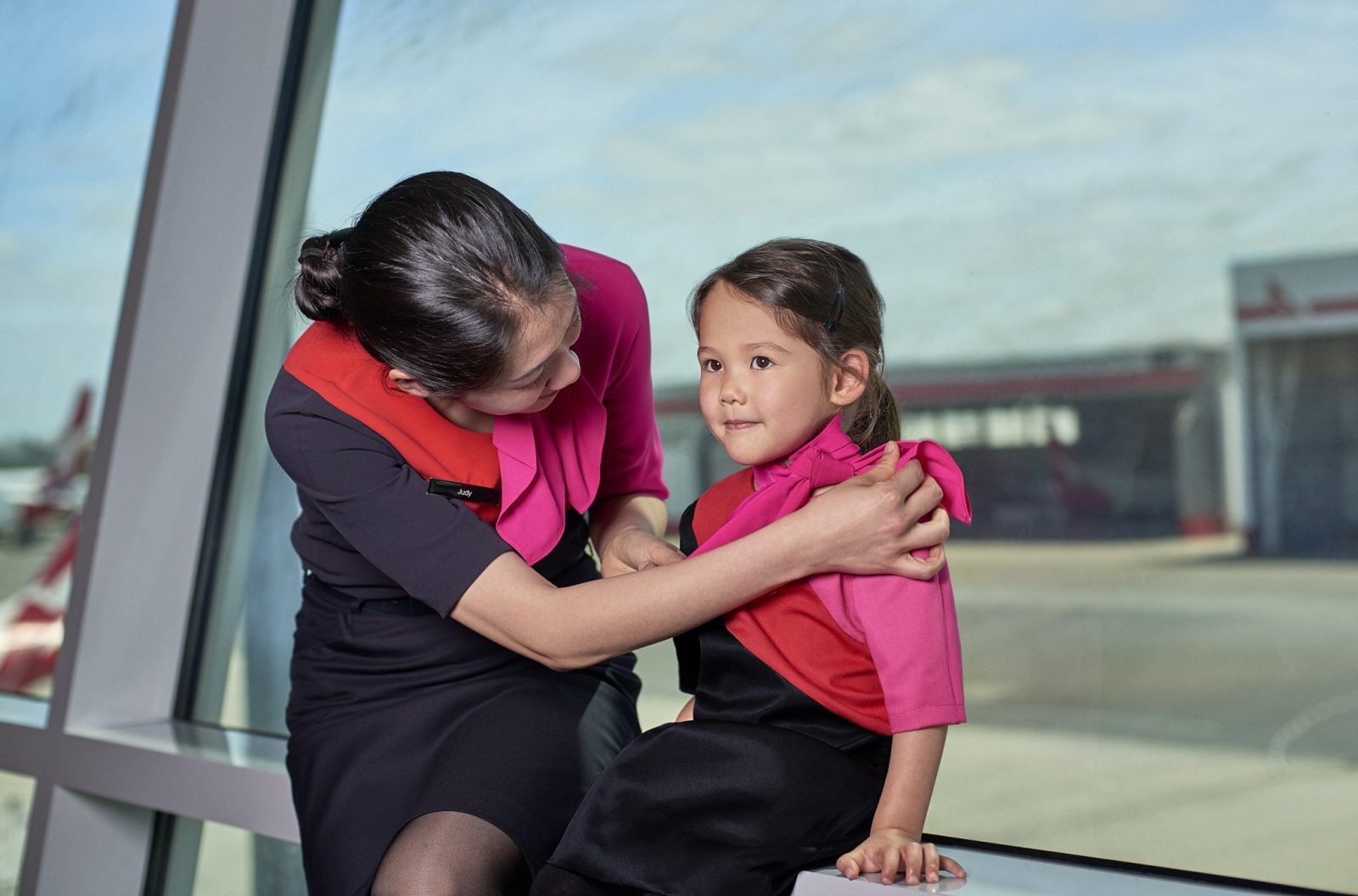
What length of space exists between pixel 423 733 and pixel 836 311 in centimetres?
65

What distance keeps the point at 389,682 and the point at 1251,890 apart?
907 mm

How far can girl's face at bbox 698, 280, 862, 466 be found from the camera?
3.40ft

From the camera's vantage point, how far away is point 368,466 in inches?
44.9

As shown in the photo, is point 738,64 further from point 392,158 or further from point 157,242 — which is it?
point 157,242

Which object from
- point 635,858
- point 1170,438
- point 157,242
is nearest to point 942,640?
point 635,858

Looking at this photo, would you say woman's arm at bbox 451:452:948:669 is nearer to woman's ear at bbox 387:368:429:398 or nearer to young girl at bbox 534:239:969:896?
young girl at bbox 534:239:969:896

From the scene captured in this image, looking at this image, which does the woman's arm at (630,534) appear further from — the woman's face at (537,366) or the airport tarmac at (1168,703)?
the airport tarmac at (1168,703)

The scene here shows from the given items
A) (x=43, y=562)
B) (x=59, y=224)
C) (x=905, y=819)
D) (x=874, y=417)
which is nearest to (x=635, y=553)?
(x=874, y=417)

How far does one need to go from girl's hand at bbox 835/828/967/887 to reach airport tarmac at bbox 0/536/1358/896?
6.20 metres

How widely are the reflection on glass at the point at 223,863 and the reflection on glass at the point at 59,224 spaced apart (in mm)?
743

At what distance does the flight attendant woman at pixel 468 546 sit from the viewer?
3.36 ft

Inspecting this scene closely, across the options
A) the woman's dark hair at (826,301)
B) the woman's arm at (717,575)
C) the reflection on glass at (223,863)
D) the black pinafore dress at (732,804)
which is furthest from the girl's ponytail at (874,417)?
the reflection on glass at (223,863)

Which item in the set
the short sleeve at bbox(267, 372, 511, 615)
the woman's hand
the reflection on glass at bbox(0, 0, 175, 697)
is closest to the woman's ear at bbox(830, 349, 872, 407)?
the woman's hand

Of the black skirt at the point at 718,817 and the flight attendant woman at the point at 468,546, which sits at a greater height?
the flight attendant woman at the point at 468,546
